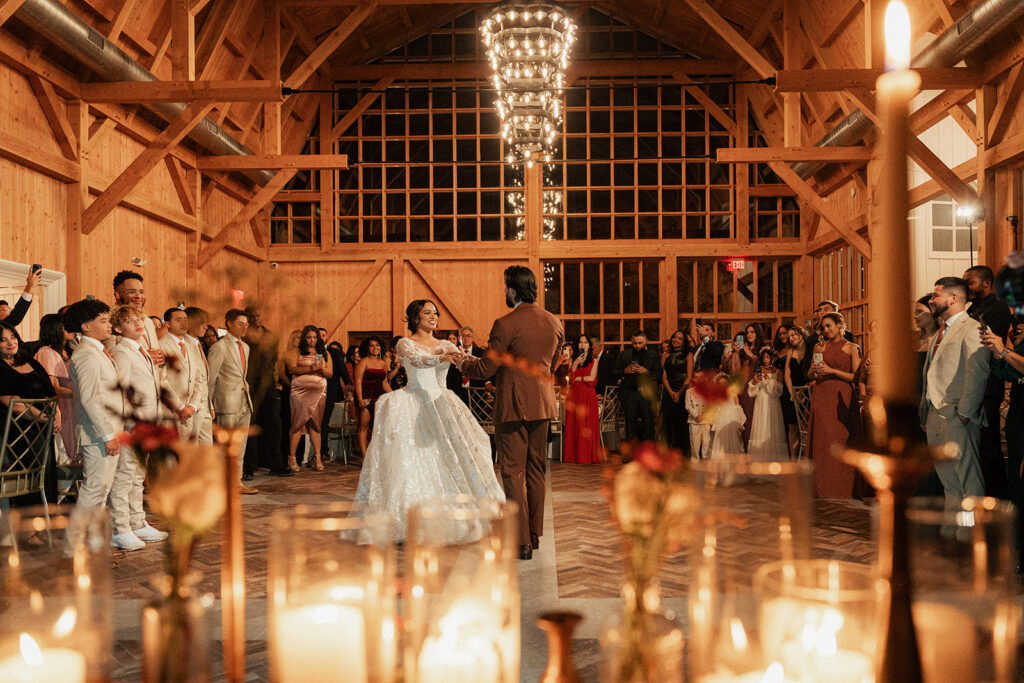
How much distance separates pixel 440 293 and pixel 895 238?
13127mm

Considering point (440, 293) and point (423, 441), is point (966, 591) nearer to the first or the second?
point (423, 441)

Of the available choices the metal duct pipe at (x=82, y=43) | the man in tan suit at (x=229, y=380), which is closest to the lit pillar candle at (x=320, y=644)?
the man in tan suit at (x=229, y=380)

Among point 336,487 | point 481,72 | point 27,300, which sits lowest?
point 336,487

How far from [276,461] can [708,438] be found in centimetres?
432

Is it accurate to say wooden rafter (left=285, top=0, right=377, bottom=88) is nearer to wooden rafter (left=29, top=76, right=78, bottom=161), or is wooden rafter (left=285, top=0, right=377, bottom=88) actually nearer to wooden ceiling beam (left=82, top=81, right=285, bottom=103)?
wooden ceiling beam (left=82, top=81, right=285, bottom=103)

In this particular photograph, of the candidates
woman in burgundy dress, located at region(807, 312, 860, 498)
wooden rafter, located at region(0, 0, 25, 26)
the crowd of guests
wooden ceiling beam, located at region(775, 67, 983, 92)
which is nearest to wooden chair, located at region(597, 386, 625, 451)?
the crowd of guests

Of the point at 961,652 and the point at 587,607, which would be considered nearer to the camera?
the point at 961,652

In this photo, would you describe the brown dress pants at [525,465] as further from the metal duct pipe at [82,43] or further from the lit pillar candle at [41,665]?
the metal duct pipe at [82,43]

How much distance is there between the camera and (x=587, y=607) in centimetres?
318

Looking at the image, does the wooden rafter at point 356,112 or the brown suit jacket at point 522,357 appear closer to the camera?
the brown suit jacket at point 522,357

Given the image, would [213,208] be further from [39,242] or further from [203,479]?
[203,479]

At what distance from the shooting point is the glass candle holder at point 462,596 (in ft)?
1.92

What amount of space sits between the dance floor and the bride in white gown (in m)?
0.63

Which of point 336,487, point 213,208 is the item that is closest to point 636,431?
point 336,487
